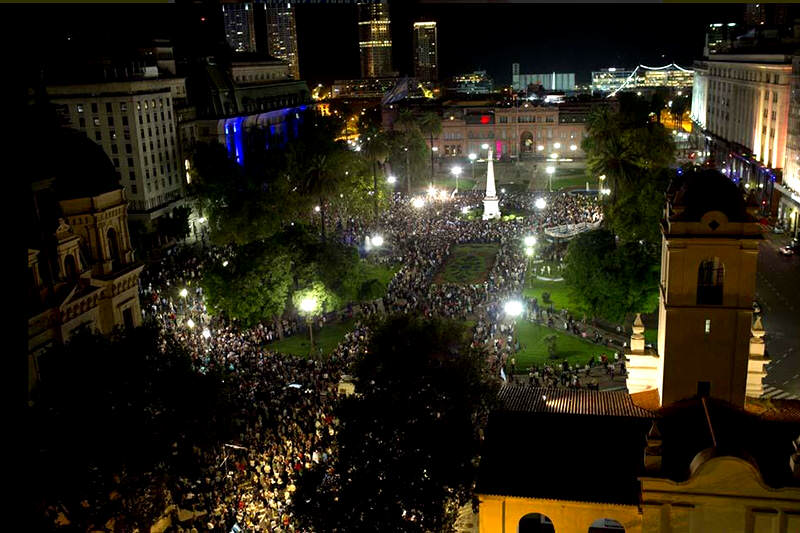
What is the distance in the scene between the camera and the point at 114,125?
7175cm

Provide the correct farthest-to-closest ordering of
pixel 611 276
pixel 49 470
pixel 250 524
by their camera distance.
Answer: pixel 611 276 → pixel 250 524 → pixel 49 470

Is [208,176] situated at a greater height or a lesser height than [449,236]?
greater

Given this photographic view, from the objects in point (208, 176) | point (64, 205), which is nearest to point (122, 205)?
point (64, 205)

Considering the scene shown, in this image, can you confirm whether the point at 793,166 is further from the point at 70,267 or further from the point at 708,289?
the point at 70,267

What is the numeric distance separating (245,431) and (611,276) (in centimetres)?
2157

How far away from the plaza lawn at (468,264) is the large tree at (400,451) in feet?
106

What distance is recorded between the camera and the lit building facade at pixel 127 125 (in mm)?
71312

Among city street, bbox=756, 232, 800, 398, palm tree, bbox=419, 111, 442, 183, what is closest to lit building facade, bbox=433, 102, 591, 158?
palm tree, bbox=419, 111, 442, 183

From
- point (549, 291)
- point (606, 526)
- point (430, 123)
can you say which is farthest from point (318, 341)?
point (430, 123)

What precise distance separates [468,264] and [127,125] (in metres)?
37.6

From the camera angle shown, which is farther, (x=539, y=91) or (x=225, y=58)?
(x=539, y=91)

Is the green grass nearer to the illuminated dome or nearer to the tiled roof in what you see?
the illuminated dome

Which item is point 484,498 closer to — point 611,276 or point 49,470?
point 49,470

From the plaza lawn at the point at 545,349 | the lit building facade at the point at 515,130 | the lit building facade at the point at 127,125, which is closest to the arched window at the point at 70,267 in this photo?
the plaza lawn at the point at 545,349
